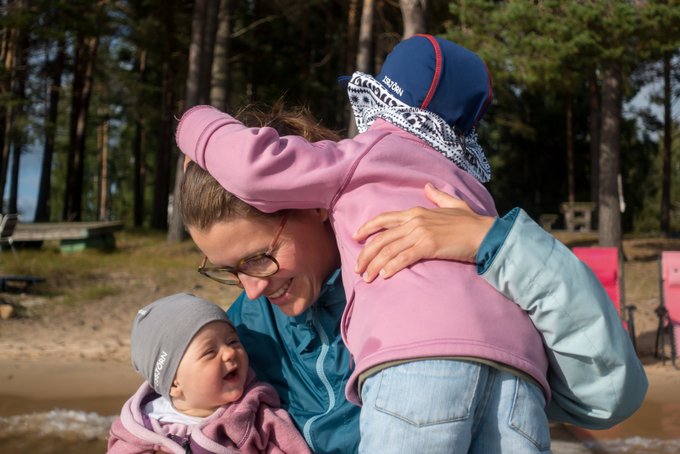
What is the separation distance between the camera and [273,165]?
1673mm

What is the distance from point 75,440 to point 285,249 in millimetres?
4002

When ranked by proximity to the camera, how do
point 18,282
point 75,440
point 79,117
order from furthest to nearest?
point 79,117 → point 18,282 → point 75,440

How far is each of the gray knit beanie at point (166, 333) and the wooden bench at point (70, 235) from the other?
40.0 ft

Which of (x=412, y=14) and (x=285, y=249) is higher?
(x=412, y=14)

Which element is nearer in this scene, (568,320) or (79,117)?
(568,320)

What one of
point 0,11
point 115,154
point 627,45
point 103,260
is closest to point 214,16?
point 0,11

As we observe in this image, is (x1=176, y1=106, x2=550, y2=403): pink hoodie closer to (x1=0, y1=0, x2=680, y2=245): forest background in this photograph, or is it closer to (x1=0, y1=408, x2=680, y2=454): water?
(x1=0, y1=408, x2=680, y2=454): water

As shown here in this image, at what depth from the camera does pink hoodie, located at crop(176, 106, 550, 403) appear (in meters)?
1.55

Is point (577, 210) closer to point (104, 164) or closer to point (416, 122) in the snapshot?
point (416, 122)

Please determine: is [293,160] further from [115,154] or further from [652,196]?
[115,154]

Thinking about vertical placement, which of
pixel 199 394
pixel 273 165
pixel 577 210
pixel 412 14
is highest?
pixel 412 14

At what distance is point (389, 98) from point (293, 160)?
34 centimetres

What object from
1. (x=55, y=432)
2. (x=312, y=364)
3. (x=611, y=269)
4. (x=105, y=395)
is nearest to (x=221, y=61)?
(x=611, y=269)

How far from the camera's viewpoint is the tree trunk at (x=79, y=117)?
21656 millimetres
